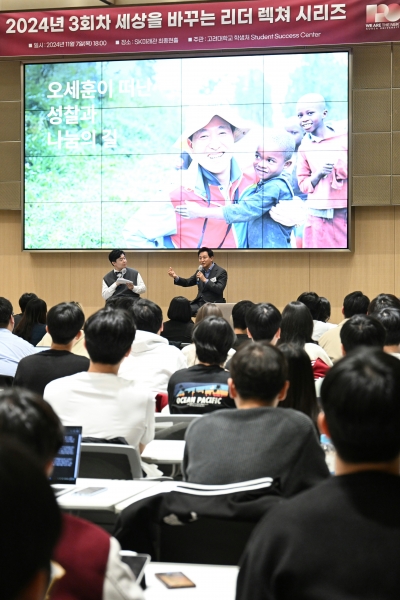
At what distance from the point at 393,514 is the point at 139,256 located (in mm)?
8808

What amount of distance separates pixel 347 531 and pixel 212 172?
8257mm

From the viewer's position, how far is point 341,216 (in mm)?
9039

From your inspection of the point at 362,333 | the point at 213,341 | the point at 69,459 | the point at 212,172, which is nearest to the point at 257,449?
the point at 69,459

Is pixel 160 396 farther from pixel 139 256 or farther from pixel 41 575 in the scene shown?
pixel 139 256

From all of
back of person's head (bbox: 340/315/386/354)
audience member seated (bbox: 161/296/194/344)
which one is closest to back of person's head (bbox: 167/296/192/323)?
audience member seated (bbox: 161/296/194/344)

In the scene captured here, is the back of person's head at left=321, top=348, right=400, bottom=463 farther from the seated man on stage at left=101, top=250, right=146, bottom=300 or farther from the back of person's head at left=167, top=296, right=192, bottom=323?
the seated man on stage at left=101, top=250, right=146, bottom=300

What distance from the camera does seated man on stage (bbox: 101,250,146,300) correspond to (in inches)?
346

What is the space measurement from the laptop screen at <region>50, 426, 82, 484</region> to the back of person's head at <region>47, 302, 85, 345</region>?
5.59 feet

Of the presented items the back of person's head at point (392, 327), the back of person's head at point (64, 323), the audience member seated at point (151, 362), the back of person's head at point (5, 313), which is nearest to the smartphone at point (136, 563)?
the back of person's head at point (64, 323)

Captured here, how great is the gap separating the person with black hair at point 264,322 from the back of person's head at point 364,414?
11.0 feet

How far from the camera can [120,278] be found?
28.7 feet

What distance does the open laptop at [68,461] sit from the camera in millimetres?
2352

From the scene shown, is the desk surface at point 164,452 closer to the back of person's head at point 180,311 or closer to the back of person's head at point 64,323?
the back of person's head at point 64,323

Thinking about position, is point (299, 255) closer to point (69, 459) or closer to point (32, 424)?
point (69, 459)
